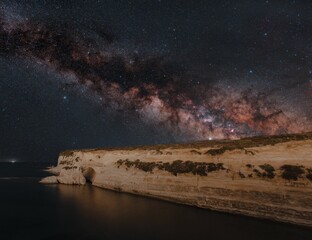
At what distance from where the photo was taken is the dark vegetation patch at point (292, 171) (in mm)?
23766

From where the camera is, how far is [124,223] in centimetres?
2314

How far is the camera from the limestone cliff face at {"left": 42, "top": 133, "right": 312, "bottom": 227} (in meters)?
23.9

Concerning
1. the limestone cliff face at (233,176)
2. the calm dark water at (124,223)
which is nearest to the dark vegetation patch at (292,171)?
the limestone cliff face at (233,176)

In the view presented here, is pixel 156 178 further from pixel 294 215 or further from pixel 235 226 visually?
pixel 294 215

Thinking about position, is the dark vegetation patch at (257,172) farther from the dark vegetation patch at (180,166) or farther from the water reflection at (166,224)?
the water reflection at (166,224)

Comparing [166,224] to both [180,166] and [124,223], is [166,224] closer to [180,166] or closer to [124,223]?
[124,223]

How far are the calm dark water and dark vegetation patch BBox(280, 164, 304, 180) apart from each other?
4.24 metres

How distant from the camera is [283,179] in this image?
24.6 m

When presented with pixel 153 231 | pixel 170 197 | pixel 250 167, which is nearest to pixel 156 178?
pixel 170 197

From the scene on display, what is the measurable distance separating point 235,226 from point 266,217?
Result: 170 inches

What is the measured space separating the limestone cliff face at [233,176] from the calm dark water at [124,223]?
1492 millimetres

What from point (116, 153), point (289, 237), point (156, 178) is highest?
point (116, 153)

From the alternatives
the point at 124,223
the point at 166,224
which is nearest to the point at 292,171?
the point at 166,224

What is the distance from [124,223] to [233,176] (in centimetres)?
1264
